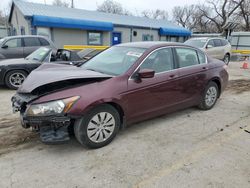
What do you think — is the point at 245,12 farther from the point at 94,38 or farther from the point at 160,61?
the point at 160,61

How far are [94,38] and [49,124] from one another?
17.2 m

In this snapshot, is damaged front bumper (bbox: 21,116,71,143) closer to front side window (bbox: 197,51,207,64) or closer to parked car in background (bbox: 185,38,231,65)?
front side window (bbox: 197,51,207,64)

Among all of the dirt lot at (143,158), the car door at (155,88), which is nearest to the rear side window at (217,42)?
the dirt lot at (143,158)

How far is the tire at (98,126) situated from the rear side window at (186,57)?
1868mm

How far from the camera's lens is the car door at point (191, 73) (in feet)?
14.6

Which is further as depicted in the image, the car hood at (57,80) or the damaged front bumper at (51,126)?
the car hood at (57,80)

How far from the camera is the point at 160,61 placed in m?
4.13

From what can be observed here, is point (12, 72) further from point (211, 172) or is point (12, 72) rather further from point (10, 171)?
point (211, 172)

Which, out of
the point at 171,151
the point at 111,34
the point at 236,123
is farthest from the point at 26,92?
the point at 111,34

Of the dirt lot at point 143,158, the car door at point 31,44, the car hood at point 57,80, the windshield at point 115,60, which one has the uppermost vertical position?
the car door at point 31,44

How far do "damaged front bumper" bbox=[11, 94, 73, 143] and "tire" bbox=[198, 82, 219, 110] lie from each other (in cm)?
319

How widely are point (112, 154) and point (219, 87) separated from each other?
342 cm

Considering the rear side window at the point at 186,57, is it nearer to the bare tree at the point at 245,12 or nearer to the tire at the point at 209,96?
the tire at the point at 209,96

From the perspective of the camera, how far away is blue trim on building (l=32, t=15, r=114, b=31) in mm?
15461
